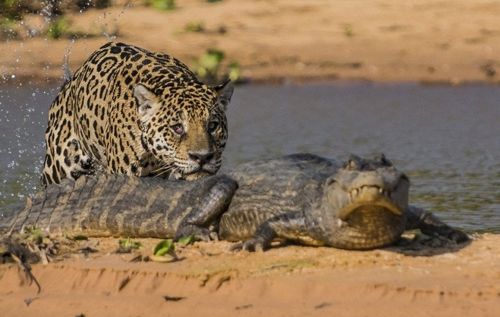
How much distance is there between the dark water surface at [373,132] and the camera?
12.6 meters

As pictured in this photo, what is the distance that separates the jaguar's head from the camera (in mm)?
10062

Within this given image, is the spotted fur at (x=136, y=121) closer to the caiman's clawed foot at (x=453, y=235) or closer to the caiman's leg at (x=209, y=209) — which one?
the caiman's leg at (x=209, y=209)

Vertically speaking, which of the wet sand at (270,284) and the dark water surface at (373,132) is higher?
the wet sand at (270,284)

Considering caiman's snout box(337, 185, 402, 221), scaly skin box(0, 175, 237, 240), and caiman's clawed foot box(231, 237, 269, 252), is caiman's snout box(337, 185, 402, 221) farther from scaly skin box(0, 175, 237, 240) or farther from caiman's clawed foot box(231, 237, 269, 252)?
scaly skin box(0, 175, 237, 240)

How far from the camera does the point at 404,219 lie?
8250mm

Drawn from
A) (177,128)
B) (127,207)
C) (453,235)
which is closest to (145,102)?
(177,128)

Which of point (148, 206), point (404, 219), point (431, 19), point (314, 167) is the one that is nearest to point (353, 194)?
point (404, 219)

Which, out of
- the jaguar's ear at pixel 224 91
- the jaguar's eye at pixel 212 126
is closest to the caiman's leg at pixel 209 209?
the jaguar's eye at pixel 212 126

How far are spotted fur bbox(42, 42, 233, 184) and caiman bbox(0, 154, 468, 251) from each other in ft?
2.02

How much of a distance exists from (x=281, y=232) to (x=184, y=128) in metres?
1.95

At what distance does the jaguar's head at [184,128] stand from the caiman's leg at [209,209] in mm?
918

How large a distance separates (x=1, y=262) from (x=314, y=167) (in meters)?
1.96

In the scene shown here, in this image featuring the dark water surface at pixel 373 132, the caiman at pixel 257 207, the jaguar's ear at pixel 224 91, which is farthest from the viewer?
the dark water surface at pixel 373 132

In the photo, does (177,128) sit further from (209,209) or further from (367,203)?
(367,203)
